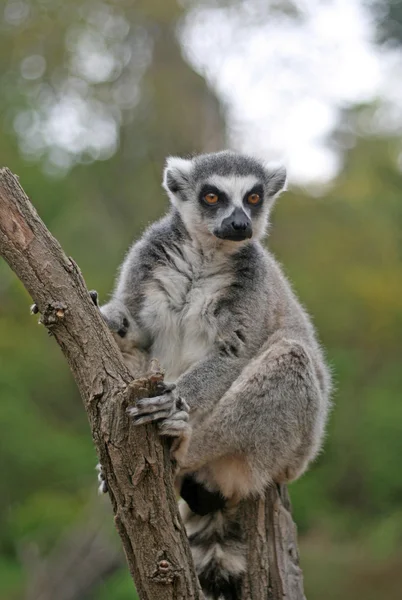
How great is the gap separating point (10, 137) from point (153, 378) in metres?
9.85

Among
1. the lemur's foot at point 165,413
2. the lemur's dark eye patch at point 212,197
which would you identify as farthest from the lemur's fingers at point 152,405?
the lemur's dark eye patch at point 212,197

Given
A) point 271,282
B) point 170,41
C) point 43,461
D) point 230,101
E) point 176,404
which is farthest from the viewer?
point 170,41

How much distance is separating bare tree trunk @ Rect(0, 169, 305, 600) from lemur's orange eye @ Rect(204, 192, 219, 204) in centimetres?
136

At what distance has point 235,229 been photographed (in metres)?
4.06

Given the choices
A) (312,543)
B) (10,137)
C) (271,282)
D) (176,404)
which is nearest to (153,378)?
(176,404)

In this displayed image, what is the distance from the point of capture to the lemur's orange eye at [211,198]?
4.29 meters

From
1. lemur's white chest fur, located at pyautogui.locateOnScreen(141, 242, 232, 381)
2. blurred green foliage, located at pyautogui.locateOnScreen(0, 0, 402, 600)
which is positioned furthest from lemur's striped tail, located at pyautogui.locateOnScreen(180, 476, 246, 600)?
blurred green foliage, located at pyautogui.locateOnScreen(0, 0, 402, 600)

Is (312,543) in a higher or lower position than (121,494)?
higher

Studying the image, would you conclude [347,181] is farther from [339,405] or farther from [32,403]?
[32,403]

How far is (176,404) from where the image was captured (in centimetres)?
320

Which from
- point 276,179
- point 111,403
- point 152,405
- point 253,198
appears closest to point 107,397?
point 111,403

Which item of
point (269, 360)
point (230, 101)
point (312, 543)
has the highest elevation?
point (230, 101)

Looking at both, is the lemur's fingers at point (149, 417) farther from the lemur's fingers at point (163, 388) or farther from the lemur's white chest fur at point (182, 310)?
the lemur's white chest fur at point (182, 310)

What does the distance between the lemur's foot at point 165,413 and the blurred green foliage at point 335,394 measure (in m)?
6.17
